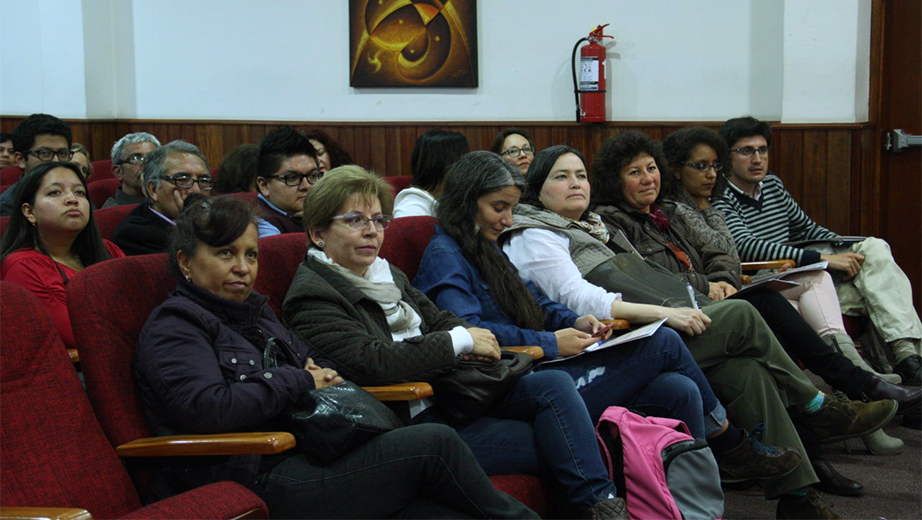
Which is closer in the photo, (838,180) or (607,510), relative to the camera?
(607,510)

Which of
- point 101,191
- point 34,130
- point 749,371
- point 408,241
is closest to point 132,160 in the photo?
point 101,191

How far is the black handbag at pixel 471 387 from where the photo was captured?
195 cm

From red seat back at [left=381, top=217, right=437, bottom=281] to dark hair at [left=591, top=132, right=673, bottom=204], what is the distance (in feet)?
2.55

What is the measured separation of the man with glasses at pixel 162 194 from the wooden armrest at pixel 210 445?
116 centimetres

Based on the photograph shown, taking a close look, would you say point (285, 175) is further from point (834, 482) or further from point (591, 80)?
point (591, 80)

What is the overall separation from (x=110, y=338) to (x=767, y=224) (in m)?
2.86

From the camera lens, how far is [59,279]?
2.30m

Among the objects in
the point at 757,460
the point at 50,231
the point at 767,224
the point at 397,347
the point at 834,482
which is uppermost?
the point at 50,231

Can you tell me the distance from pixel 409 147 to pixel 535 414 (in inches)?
136

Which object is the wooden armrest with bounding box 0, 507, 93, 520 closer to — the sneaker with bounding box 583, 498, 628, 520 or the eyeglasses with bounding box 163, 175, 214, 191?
the sneaker with bounding box 583, 498, 628, 520

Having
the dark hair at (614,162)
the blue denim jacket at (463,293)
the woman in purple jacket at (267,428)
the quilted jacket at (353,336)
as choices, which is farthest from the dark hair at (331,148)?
the woman in purple jacket at (267,428)

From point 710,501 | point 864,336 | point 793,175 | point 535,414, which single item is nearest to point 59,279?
point 535,414

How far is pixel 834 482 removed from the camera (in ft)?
8.80

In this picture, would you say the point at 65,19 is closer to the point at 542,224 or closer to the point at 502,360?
the point at 542,224
